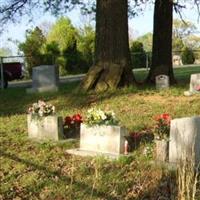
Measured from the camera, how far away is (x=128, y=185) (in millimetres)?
7059

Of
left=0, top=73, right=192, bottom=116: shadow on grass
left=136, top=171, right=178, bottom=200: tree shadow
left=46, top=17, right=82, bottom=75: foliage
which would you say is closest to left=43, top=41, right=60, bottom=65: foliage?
left=46, top=17, right=82, bottom=75: foliage

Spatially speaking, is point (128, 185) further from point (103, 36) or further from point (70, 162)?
point (103, 36)

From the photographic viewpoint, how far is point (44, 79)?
18.5m

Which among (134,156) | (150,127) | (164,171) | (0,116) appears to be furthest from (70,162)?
(0,116)

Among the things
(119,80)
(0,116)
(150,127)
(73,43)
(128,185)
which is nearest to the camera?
(128,185)

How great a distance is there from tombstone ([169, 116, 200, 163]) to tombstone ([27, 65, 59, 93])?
10.7m

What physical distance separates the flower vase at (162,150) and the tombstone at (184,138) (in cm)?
10

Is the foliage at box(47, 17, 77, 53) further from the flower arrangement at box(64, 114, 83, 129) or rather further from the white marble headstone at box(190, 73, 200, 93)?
the flower arrangement at box(64, 114, 83, 129)

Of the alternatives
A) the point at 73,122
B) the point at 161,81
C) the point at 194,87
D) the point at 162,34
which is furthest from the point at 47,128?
the point at 162,34

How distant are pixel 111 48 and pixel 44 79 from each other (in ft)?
10.4

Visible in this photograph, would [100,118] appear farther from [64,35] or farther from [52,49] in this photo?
[64,35]

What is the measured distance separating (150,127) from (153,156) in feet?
7.48

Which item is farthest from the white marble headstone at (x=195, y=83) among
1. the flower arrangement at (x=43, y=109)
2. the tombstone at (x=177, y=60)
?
the tombstone at (x=177, y=60)

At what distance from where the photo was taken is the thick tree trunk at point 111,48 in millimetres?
15938
